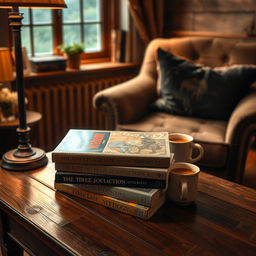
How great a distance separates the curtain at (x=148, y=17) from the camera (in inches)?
114

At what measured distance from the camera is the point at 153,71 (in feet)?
8.42

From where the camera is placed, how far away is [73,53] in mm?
2715

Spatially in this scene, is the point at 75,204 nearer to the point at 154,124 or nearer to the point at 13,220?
the point at 13,220

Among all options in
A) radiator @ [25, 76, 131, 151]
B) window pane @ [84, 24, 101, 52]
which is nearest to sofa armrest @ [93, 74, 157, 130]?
radiator @ [25, 76, 131, 151]

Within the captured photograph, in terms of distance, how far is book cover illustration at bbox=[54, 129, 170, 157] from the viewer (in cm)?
112

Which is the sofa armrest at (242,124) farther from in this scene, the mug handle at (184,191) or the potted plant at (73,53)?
the potted plant at (73,53)

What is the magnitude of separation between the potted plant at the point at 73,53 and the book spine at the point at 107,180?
5.63 feet

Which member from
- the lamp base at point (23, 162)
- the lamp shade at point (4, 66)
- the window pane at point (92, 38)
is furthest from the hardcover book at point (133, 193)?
Answer: the window pane at point (92, 38)

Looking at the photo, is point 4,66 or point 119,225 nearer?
point 119,225

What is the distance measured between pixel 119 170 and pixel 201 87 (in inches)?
49.2

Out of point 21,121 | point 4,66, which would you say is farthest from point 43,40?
point 21,121

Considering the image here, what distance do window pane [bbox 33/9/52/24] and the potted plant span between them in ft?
0.75

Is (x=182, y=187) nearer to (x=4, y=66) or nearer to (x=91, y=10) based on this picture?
(x=4, y=66)

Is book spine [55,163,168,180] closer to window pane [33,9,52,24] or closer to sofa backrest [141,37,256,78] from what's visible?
sofa backrest [141,37,256,78]
